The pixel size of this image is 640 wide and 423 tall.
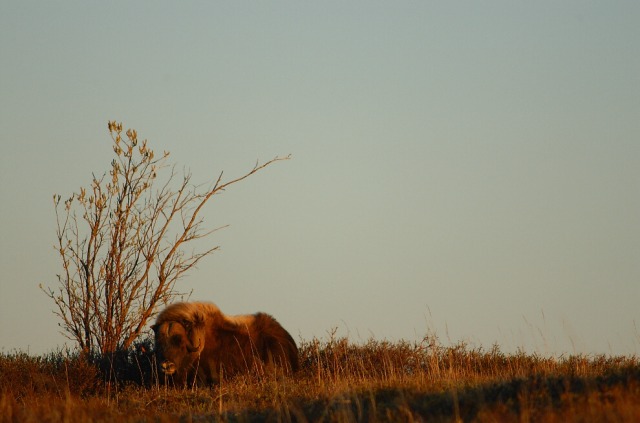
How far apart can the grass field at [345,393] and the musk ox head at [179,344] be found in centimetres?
43

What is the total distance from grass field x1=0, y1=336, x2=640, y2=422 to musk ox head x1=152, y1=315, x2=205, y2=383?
1.40ft

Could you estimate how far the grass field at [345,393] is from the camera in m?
8.78

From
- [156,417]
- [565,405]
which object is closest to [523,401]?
[565,405]

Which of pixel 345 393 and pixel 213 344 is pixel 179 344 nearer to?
pixel 213 344

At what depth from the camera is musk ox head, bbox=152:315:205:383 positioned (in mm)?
17344

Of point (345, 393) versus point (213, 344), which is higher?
point (213, 344)

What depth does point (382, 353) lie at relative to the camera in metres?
19.8

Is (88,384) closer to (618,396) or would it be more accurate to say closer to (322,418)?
(322,418)

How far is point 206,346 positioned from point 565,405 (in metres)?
10.4

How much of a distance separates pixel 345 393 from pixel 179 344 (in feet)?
23.0

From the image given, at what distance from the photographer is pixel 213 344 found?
18.0 meters

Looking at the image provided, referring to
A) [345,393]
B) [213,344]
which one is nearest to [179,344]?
[213,344]

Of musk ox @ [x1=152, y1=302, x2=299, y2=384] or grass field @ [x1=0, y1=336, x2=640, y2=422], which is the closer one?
grass field @ [x1=0, y1=336, x2=640, y2=422]

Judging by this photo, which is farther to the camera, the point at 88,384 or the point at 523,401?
the point at 88,384
